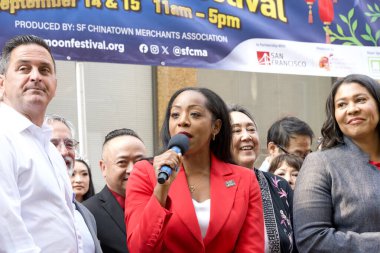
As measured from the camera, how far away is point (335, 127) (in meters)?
3.89

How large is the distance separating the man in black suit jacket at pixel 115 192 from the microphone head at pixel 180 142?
1.06m

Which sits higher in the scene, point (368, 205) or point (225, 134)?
point (225, 134)

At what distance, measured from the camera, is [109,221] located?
14.3ft

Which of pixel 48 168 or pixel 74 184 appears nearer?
pixel 48 168

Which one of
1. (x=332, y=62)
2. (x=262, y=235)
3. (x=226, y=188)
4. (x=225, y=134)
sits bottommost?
(x=262, y=235)

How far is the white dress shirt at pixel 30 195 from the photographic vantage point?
9.48 feet

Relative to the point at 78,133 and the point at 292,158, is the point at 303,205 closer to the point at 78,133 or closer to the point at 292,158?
the point at 292,158

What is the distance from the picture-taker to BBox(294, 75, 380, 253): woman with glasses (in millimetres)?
3531

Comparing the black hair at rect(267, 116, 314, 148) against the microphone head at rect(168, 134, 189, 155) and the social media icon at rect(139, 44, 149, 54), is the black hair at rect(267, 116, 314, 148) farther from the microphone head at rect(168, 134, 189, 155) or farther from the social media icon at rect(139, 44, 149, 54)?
the microphone head at rect(168, 134, 189, 155)

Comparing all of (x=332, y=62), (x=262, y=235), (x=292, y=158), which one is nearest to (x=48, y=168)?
(x=262, y=235)

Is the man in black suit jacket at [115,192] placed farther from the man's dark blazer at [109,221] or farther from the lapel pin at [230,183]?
the lapel pin at [230,183]

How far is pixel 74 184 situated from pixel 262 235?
8.19ft

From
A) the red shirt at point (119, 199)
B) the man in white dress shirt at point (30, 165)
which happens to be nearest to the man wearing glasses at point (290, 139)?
the red shirt at point (119, 199)

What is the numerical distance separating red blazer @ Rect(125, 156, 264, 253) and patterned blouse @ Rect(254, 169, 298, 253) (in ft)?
1.28
